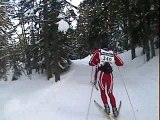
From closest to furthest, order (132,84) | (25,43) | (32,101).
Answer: (32,101) → (132,84) → (25,43)

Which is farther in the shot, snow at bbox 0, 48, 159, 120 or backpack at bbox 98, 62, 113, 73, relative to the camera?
backpack at bbox 98, 62, 113, 73

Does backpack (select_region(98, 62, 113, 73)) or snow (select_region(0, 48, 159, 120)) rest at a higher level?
backpack (select_region(98, 62, 113, 73))

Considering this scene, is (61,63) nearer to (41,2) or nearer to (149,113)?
(41,2)

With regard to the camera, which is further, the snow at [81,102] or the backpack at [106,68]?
the backpack at [106,68]

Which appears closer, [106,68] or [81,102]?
[106,68]

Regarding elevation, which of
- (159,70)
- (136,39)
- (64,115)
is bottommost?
(64,115)

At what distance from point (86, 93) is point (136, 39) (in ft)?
36.5

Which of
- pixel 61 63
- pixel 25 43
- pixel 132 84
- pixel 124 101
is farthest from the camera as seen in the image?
pixel 25 43

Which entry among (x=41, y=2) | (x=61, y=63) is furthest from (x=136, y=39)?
(x=41, y=2)

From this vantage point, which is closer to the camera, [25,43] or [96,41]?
[96,41]

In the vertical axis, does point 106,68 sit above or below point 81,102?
above

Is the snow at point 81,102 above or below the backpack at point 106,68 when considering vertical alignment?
below

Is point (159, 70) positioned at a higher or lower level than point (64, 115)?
higher

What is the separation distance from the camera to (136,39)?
24656mm
